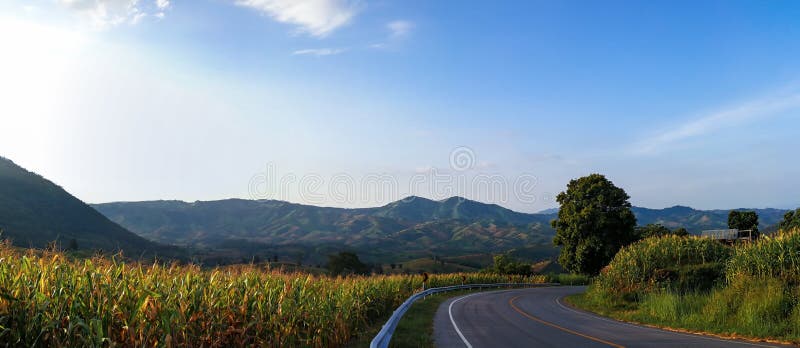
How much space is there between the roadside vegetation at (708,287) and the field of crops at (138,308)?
589 inches

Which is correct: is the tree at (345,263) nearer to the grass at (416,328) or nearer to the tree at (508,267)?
the tree at (508,267)

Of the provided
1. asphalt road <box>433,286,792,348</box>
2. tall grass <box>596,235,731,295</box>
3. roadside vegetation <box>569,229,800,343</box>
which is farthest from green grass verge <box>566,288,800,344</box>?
tall grass <box>596,235,731,295</box>

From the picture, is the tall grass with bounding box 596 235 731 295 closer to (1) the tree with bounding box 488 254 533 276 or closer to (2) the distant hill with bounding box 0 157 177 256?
(1) the tree with bounding box 488 254 533 276

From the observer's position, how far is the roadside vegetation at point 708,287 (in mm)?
16812

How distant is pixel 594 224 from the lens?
166ft

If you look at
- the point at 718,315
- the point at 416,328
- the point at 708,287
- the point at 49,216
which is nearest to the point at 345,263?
the point at 708,287

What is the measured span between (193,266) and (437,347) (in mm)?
7235

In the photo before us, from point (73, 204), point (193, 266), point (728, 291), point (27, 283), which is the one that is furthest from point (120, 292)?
point (73, 204)

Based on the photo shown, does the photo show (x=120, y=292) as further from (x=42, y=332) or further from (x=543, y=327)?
(x=543, y=327)

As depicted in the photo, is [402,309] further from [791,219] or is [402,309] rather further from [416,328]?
[791,219]

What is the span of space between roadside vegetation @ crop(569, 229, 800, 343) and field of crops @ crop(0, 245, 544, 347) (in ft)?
49.1

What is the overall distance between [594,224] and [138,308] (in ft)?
163

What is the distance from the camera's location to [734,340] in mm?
15164

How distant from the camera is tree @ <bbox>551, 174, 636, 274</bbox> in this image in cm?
4981
